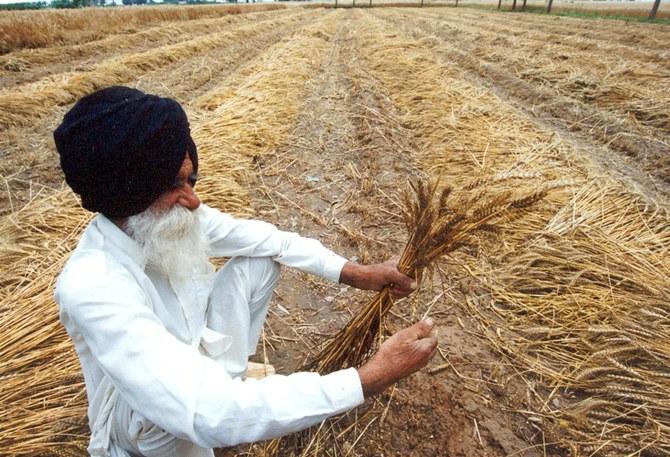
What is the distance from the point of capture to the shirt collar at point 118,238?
1.22 m

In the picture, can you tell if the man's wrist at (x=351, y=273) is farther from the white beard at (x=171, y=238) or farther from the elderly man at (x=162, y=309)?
the white beard at (x=171, y=238)

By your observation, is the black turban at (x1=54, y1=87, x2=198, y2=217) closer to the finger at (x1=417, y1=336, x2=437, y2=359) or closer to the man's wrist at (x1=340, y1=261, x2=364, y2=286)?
the man's wrist at (x1=340, y1=261, x2=364, y2=286)

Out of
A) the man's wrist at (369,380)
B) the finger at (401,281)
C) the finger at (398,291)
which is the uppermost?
the man's wrist at (369,380)

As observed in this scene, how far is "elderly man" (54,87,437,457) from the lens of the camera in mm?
986

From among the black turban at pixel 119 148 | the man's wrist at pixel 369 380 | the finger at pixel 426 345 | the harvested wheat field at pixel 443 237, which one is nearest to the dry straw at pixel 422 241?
the harvested wheat field at pixel 443 237

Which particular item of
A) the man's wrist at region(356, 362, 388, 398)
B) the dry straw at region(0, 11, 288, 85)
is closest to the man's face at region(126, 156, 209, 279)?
the man's wrist at region(356, 362, 388, 398)

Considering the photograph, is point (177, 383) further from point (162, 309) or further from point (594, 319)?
point (594, 319)

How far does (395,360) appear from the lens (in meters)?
1.19

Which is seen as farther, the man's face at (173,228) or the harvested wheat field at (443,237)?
the harvested wheat field at (443,237)

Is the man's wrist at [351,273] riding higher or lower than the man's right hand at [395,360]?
lower

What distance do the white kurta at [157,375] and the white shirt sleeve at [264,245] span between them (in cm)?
46

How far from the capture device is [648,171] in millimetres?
3824

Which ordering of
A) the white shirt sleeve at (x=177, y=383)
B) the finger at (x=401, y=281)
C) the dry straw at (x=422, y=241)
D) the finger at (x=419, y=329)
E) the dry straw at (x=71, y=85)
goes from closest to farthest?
the white shirt sleeve at (x=177, y=383) < the finger at (x=419, y=329) < the dry straw at (x=422, y=241) < the finger at (x=401, y=281) < the dry straw at (x=71, y=85)

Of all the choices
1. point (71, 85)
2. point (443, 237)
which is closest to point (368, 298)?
point (443, 237)
